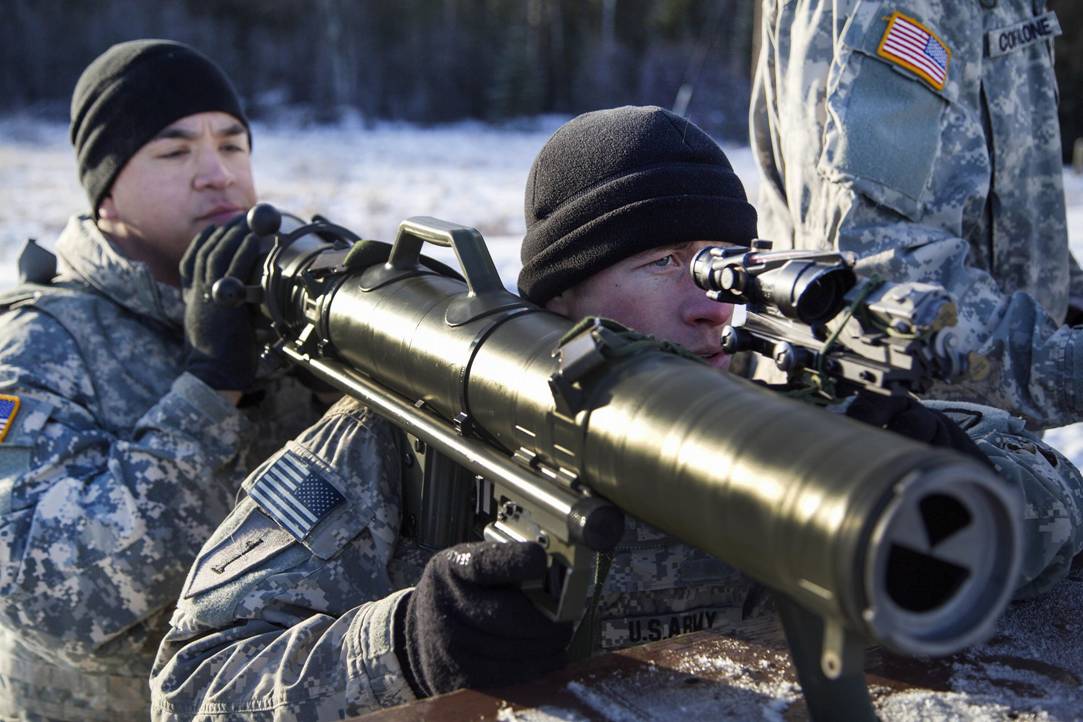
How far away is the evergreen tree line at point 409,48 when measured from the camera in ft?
106

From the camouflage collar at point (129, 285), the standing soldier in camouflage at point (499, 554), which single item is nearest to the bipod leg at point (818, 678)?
the standing soldier in camouflage at point (499, 554)

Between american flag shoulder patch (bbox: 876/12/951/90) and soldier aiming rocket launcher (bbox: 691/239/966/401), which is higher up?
american flag shoulder patch (bbox: 876/12/951/90)

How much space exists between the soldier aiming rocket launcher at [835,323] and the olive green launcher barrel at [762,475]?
0.57 ft

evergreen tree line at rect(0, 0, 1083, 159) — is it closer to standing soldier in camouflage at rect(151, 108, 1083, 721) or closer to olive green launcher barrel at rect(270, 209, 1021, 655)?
standing soldier in camouflage at rect(151, 108, 1083, 721)

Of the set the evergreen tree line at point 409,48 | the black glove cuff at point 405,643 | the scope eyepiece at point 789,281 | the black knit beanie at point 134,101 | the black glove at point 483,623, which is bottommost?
the evergreen tree line at point 409,48

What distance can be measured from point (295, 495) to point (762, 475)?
123 centimetres

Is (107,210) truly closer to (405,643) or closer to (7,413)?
(7,413)

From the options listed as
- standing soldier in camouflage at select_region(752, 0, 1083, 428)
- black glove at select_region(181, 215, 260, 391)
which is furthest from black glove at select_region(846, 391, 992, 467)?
black glove at select_region(181, 215, 260, 391)

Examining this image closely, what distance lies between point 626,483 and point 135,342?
243cm

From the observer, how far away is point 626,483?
1.47 metres

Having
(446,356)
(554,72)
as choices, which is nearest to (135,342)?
(446,356)

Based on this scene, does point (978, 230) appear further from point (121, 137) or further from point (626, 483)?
point (121, 137)

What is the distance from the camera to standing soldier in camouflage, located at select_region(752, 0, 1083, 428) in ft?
9.05

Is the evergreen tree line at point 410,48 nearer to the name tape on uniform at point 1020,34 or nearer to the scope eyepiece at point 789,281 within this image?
the name tape on uniform at point 1020,34
